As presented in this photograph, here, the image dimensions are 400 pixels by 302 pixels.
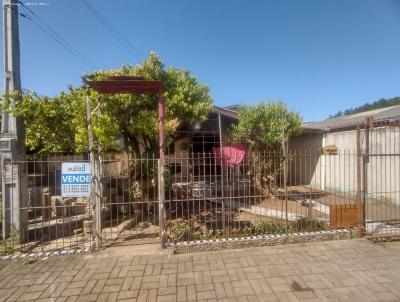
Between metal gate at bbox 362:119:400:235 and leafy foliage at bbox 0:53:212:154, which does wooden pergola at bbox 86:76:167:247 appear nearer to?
leafy foliage at bbox 0:53:212:154

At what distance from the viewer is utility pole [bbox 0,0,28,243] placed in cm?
539

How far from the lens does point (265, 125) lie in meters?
10.5

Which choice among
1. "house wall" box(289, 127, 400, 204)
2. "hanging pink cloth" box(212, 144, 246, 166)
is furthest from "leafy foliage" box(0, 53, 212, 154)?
"house wall" box(289, 127, 400, 204)

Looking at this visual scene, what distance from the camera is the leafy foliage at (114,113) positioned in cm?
536

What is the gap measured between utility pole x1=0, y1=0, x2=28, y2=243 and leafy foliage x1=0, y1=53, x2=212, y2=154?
336 mm

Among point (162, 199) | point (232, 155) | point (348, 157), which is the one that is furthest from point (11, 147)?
point (348, 157)

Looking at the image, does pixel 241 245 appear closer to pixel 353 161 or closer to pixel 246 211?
pixel 246 211

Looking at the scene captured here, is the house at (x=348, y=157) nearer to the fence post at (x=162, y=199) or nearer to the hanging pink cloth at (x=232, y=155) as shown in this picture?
the hanging pink cloth at (x=232, y=155)

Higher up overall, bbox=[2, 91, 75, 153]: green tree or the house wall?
bbox=[2, 91, 75, 153]: green tree

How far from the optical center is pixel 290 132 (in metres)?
10.8

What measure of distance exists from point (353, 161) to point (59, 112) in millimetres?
10649

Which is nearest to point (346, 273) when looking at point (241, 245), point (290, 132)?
point (241, 245)

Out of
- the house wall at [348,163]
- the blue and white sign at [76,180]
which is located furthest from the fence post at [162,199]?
the house wall at [348,163]

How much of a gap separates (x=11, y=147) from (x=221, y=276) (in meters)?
4.58
